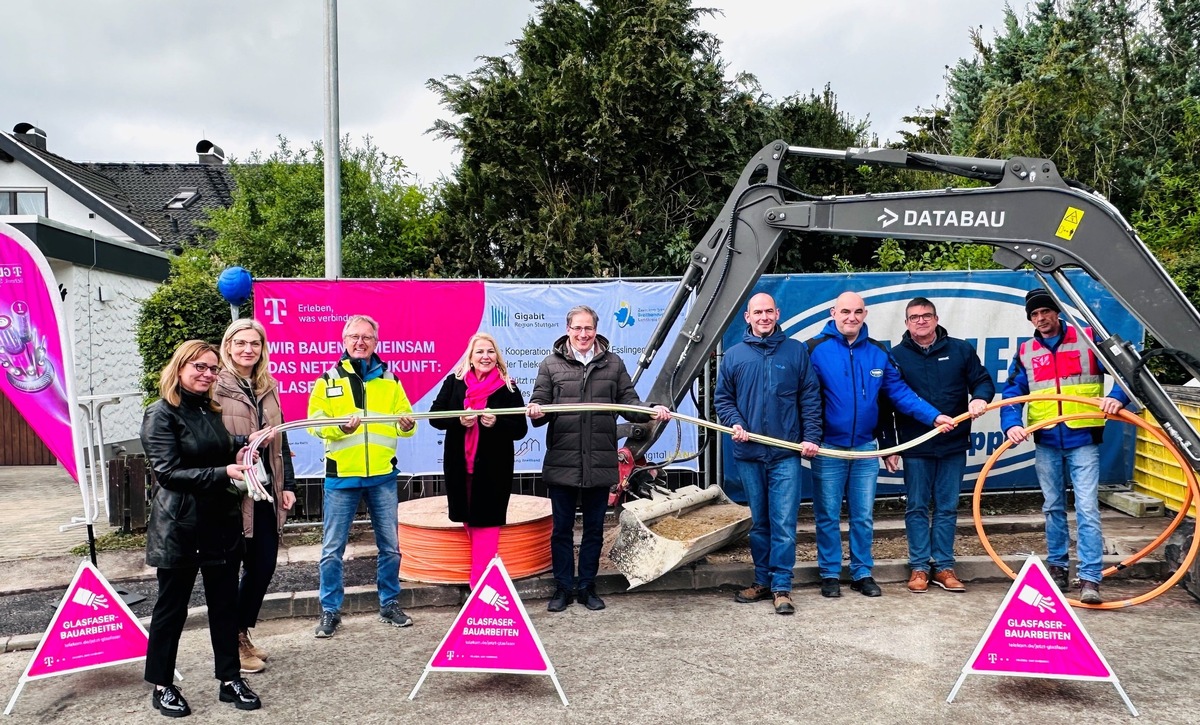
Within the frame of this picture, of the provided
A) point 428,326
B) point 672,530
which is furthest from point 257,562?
point 428,326

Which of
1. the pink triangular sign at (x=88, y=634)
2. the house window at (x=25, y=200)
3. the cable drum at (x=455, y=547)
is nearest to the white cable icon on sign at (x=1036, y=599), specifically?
the cable drum at (x=455, y=547)

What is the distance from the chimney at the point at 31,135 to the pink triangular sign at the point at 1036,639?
93.9 ft

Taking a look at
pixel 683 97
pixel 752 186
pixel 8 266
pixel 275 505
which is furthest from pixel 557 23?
pixel 275 505

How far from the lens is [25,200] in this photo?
2297 cm

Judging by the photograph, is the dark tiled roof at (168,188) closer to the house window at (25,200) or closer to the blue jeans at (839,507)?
the house window at (25,200)

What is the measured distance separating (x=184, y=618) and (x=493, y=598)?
61.7 inches

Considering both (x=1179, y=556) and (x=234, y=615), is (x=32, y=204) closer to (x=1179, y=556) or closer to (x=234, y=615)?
(x=234, y=615)

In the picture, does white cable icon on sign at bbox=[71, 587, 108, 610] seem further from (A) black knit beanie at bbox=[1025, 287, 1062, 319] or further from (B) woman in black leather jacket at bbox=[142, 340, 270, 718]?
(A) black knit beanie at bbox=[1025, 287, 1062, 319]

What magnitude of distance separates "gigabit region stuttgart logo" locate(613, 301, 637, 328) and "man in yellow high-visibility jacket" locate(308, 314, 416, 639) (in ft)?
9.67

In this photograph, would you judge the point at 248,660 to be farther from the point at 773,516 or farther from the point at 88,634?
the point at 773,516

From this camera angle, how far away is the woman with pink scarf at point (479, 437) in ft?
18.1

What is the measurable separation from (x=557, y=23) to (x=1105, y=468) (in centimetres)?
1064

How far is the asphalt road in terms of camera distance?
4.11m

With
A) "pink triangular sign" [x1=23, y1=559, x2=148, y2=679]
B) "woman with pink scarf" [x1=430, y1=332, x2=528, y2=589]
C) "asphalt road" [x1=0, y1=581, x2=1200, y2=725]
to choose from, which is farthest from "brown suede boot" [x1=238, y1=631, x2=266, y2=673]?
"woman with pink scarf" [x1=430, y1=332, x2=528, y2=589]
